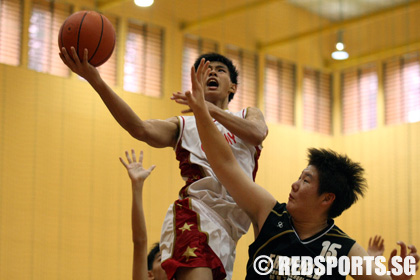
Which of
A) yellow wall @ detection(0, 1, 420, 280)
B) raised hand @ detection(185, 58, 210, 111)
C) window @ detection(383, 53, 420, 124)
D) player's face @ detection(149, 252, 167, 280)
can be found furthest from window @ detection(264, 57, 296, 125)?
raised hand @ detection(185, 58, 210, 111)

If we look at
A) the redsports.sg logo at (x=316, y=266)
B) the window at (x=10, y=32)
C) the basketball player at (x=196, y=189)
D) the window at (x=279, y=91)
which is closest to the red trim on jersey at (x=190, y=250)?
the basketball player at (x=196, y=189)

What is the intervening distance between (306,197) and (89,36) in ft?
4.58

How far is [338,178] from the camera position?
3.16 metres

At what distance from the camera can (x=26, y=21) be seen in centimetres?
975

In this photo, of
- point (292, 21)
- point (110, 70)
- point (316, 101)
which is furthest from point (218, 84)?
point (316, 101)

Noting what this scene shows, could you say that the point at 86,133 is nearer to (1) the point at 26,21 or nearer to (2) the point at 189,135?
(1) the point at 26,21

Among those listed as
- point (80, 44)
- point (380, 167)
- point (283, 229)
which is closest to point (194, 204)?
point (283, 229)

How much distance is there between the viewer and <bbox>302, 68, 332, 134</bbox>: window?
1324 centimetres

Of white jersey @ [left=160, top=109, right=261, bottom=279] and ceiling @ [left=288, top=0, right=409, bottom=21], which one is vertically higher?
ceiling @ [left=288, top=0, right=409, bottom=21]

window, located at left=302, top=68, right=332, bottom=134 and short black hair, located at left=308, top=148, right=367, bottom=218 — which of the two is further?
window, located at left=302, top=68, right=332, bottom=134

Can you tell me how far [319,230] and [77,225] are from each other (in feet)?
23.1

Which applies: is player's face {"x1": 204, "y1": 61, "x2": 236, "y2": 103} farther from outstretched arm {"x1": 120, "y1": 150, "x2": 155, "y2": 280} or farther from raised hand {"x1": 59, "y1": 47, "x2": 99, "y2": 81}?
raised hand {"x1": 59, "y1": 47, "x2": 99, "y2": 81}

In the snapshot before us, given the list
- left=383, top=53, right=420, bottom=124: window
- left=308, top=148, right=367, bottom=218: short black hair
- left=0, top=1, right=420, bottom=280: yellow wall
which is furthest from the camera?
left=383, top=53, right=420, bottom=124: window

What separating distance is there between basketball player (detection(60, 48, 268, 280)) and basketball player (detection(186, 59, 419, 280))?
263mm
